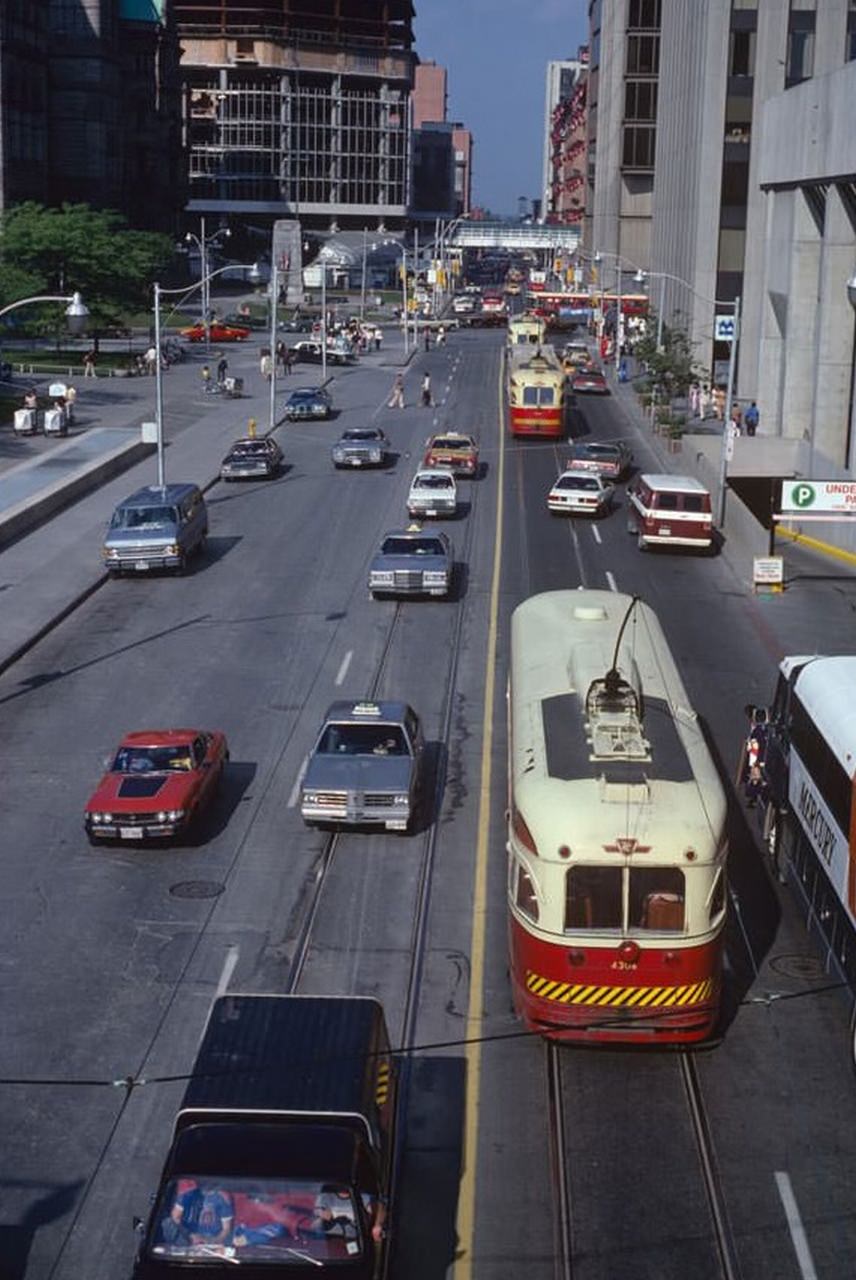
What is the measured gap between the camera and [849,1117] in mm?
16922

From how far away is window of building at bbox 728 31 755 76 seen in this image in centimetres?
9212

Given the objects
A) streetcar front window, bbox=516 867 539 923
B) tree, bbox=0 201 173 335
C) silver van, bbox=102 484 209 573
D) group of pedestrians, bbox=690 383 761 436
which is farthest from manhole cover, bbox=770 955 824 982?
tree, bbox=0 201 173 335

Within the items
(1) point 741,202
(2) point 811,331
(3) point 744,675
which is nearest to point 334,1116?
(3) point 744,675

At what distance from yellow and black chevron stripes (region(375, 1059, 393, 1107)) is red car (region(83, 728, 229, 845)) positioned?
9.46 meters

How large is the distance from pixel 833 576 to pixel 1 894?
30119mm

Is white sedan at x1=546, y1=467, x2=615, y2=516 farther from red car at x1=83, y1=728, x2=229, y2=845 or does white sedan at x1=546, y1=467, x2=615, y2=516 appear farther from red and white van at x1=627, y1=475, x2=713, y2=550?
red car at x1=83, y1=728, x2=229, y2=845

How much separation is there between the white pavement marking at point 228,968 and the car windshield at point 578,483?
33.5m

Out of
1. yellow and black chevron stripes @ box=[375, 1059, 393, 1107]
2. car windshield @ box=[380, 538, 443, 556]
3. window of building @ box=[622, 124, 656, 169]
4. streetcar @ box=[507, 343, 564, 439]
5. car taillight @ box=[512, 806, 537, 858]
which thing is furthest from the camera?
window of building @ box=[622, 124, 656, 169]

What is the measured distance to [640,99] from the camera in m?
160

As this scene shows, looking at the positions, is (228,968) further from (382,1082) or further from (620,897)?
(382,1082)

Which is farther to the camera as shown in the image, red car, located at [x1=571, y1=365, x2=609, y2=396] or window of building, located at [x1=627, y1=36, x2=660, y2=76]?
window of building, located at [x1=627, y1=36, x2=660, y2=76]

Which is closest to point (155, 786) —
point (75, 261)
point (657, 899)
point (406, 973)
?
point (406, 973)

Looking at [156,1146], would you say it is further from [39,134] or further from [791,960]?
[39,134]

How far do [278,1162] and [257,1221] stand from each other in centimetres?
53
